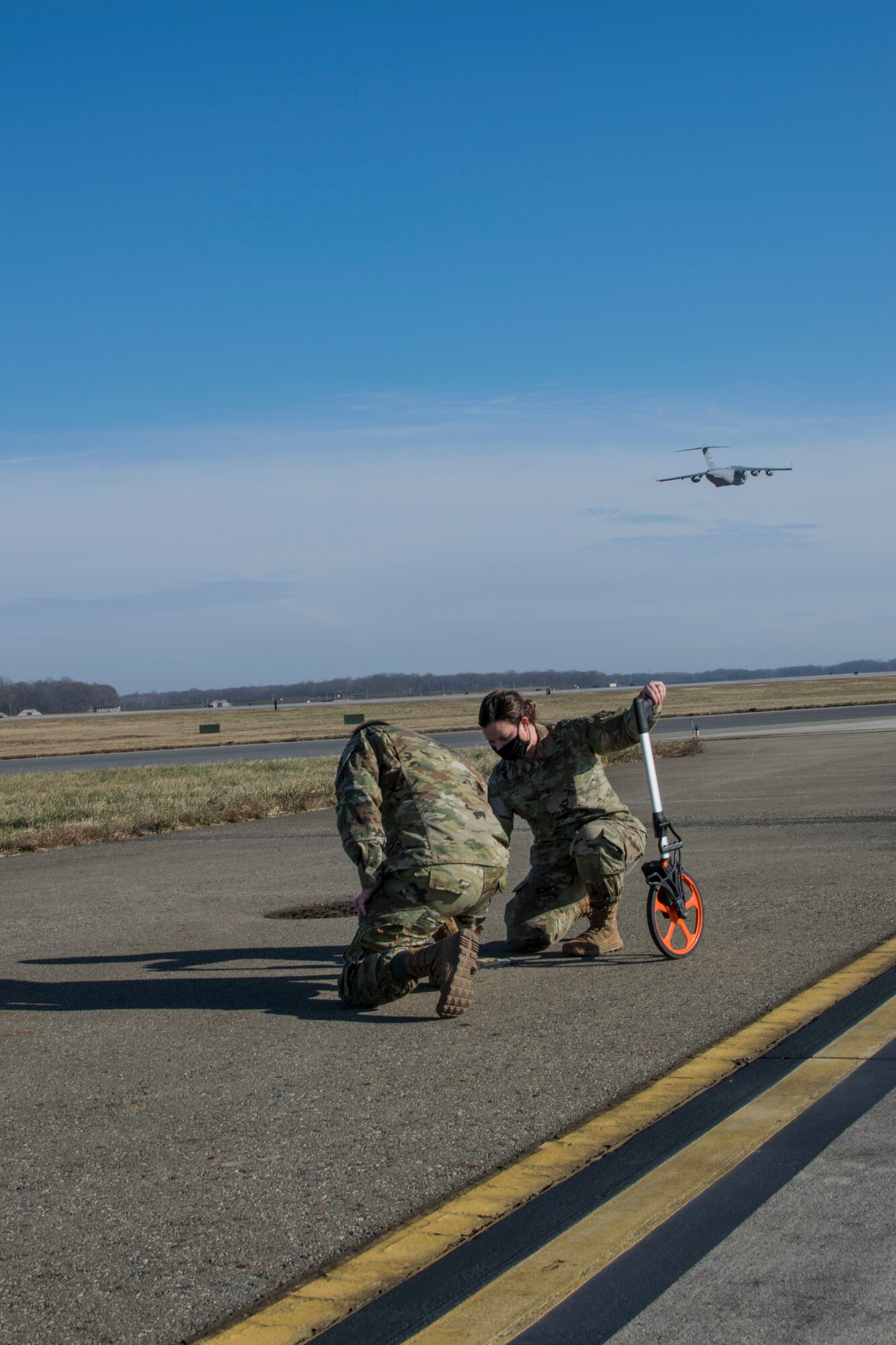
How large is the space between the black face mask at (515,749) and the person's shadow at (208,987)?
4.88 ft

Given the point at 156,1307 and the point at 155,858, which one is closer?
the point at 156,1307

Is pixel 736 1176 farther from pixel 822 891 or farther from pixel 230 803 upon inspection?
pixel 230 803

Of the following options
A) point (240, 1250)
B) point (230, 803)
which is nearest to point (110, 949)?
point (240, 1250)

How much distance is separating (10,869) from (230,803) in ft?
18.3

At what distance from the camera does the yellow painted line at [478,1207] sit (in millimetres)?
2980

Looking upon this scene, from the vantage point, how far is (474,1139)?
4172 mm

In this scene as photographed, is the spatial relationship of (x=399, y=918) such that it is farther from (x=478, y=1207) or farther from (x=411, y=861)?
(x=478, y=1207)

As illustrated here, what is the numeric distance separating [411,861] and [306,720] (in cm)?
7325

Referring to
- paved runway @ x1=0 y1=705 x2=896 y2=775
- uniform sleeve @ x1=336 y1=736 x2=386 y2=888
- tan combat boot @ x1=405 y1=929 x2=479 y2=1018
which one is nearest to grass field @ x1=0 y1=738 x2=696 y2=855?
uniform sleeve @ x1=336 y1=736 x2=386 y2=888

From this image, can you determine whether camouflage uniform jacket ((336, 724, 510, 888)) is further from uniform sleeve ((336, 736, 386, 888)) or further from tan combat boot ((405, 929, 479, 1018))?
tan combat boot ((405, 929, 479, 1018))

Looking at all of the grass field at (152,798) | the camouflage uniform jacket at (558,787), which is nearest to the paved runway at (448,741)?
the grass field at (152,798)

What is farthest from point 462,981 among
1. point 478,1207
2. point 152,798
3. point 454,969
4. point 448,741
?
point 448,741

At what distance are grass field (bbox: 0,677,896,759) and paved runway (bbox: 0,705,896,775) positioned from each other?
114 inches

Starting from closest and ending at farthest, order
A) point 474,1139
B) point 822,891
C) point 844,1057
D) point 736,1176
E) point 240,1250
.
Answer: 1. point 240,1250
2. point 736,1176
3. point 474,1139
4. point 844,1057
5. point 822,891
